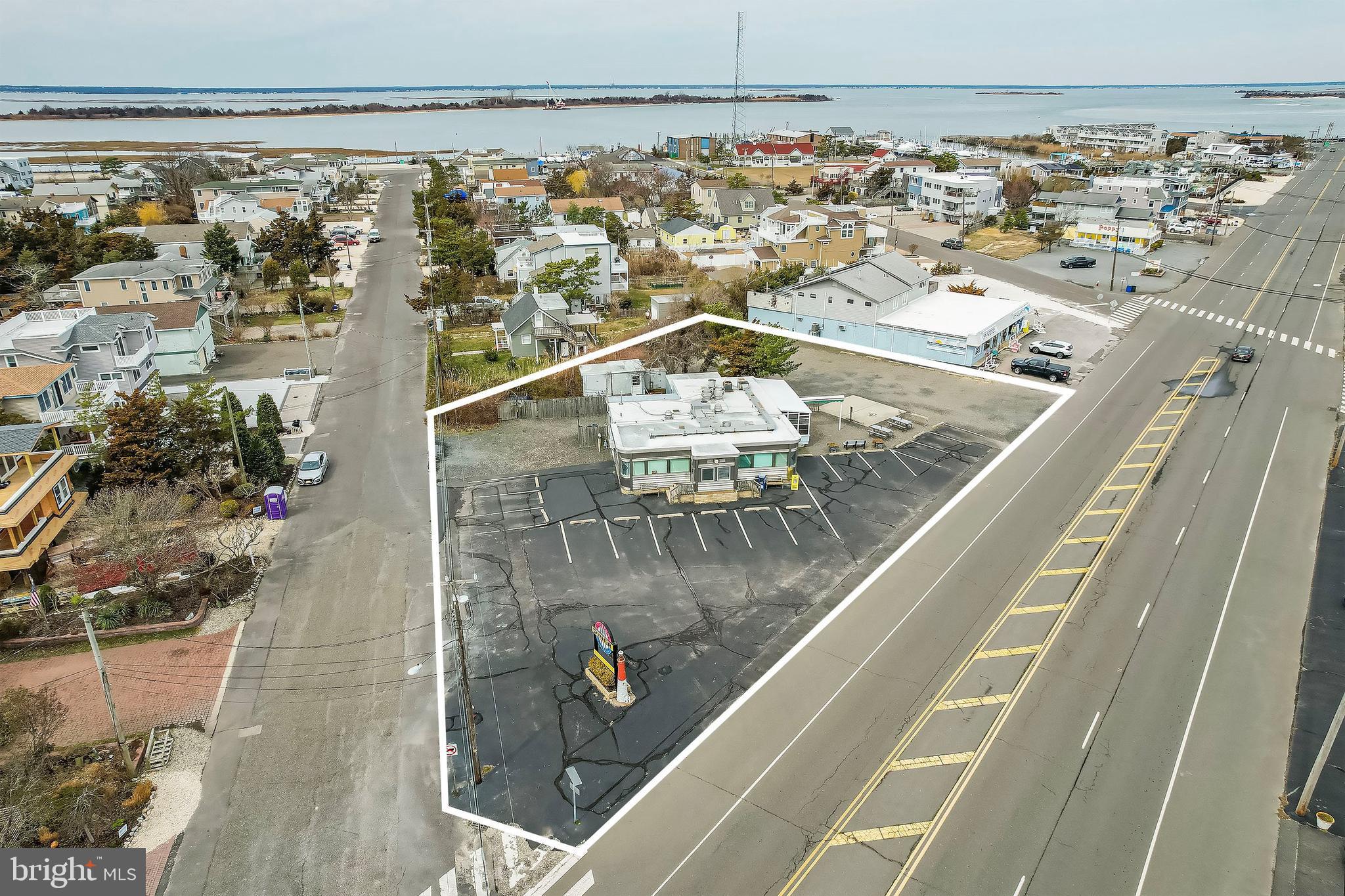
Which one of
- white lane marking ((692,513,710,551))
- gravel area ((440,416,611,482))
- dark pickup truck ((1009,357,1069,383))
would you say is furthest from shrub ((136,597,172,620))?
dark pickup truck ((1009,357,1069,383))

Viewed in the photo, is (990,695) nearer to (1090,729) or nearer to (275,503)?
(1090,729)

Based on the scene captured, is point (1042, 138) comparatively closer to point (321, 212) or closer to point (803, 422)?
point (321, 212)

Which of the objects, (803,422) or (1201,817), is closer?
(1201,817)

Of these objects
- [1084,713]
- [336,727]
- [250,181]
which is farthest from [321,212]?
[1084,713]

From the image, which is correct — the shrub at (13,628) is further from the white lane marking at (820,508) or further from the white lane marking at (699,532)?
the white lane marking at (820,508)

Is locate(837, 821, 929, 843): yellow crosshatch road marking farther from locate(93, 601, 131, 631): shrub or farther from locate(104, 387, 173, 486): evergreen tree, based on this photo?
locate(104, 387, 173, 486): evergreen tree
